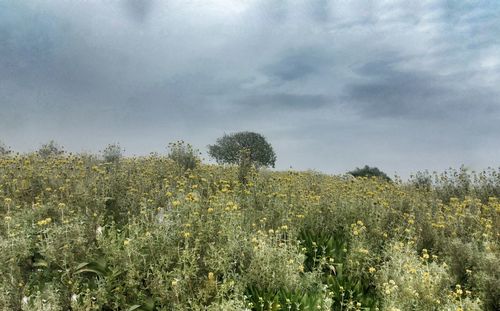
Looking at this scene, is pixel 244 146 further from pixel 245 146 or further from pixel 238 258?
pixel 238 258

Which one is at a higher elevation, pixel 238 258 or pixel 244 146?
pixel 244 146

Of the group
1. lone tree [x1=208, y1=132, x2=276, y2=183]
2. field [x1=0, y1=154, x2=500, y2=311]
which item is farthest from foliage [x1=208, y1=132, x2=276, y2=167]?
field [x1=0, y1=154, x2=500, y2=311]

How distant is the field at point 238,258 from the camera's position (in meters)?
6.29

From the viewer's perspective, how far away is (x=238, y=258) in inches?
269

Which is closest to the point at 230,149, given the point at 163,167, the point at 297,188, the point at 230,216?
the point at 163,167

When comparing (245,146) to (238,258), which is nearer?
(238,258)

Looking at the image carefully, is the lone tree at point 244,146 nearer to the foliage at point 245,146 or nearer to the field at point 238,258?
the foliage at point 245,146

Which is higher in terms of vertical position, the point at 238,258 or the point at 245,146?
the point at 245,146

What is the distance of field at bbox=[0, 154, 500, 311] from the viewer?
629 centimetres

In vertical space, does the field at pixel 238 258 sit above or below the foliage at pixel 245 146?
below

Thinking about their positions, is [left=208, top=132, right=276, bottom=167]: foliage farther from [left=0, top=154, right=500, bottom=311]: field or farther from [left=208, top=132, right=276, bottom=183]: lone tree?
[left=0, top=154, right=500, bottom=311]: field

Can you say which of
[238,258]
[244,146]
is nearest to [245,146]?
[244,146]

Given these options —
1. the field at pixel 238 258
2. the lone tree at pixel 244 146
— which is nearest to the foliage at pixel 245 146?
the lone tree at pixel 244 146

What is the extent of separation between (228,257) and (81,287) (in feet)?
6.37
